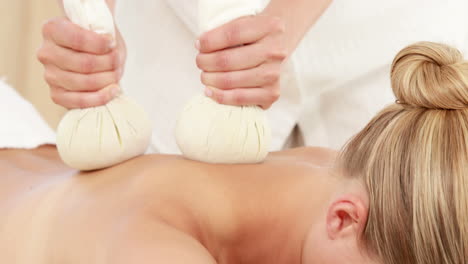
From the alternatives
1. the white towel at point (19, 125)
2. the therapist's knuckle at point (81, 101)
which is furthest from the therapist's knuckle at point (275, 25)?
the white towel at point (19, 125)

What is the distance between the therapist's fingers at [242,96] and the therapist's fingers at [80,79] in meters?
0.19

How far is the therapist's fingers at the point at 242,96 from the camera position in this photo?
1390 millimetres

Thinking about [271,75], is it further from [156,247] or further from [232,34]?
[156,247]

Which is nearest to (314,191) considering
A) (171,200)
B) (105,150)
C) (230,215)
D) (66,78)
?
(230,215)

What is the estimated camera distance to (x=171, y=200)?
1293mm

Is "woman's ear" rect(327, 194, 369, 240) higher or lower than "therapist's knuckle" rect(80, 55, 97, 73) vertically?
lower

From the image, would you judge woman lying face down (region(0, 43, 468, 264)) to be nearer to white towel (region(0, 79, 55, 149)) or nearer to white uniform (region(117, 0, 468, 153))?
white towel (region(0, 79, 55, 149))

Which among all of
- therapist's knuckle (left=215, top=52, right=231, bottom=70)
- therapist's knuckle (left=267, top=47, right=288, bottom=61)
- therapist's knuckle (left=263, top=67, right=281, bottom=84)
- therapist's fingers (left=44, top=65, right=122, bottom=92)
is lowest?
therapist's fingers (left=44, top=65, right=122, bottom=92)

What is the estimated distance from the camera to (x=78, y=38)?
4.53 ft

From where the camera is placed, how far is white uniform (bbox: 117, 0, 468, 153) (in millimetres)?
1854

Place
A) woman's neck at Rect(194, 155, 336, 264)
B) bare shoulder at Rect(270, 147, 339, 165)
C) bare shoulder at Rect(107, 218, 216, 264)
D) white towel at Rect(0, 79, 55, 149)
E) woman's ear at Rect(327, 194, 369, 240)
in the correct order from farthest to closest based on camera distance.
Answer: white towel at Rect(0, 79, 55, 149) → bare shoulder at Rect(270, 147, 339, 165) → woman's neck at Rect(194, 155, 336, 264) → woman's ear at Rect(327, 194, 369, 240) → bare shoulder at Rect(107, 218, 216, 264)

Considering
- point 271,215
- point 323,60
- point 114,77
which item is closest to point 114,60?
point 114,77

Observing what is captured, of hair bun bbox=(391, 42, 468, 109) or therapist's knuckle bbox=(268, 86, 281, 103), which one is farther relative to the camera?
therapist's knuckle bbox=(268, 86, 281, 103)

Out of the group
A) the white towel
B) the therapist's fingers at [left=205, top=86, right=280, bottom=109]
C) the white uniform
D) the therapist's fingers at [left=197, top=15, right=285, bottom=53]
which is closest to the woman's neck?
the therapist's fingers at [left=205, top=86, right=280, bottom=109]
